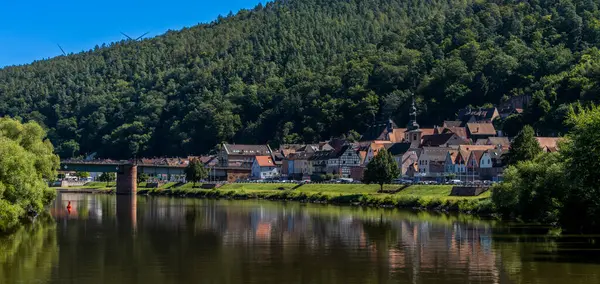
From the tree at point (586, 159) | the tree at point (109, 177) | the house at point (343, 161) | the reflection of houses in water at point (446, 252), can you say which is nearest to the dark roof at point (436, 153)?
the house at point (343, 161)

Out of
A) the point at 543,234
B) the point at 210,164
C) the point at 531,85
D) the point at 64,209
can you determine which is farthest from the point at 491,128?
the point at 543,234

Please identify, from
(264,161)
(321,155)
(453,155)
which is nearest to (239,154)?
(264,161)

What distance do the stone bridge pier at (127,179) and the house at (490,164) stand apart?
5802 centimetres

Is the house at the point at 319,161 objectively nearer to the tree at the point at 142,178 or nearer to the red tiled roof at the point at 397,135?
the red tiled roof at the point at 397,135

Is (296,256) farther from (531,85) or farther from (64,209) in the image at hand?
(531,85)

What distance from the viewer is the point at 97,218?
252 feet

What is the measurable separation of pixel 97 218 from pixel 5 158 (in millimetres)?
21955

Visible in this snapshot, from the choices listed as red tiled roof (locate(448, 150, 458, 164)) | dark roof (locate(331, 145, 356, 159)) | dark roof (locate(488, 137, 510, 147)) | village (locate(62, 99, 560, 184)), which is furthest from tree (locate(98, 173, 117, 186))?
dark roof (locate(488, 137, 510, 147))

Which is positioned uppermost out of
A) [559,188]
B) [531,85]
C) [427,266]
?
[531,85]

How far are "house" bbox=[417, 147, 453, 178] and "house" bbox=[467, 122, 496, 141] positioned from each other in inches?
1076

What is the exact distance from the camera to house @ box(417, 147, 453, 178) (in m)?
136

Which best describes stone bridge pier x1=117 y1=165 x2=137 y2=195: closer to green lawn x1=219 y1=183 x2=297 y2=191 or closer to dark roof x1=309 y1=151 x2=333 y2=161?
green lawn x1=219 y1=183 x2=297 y2=191

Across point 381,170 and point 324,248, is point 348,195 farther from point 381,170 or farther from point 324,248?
point 324,248

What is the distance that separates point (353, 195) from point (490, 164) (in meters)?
28.3
